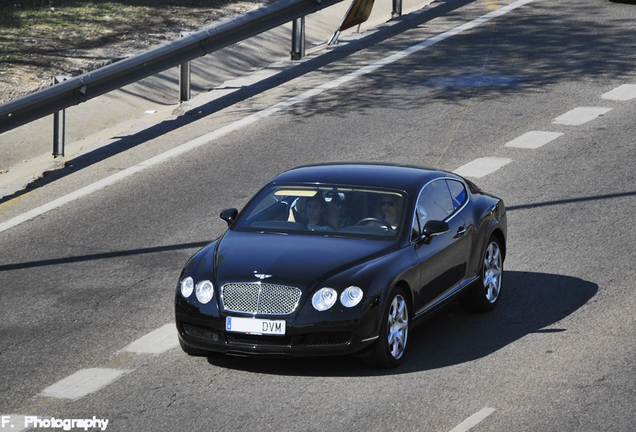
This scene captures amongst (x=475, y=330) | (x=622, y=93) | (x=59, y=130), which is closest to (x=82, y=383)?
(x=475, y=330)

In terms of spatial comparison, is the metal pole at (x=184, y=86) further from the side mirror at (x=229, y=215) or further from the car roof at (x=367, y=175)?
the side mirror at (x=229, y=215)

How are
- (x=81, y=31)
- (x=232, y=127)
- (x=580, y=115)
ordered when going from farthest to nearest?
(x=81, y=31), (x=580, y=115), (x=232, y=127)

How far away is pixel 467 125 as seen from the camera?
14477 millimetres

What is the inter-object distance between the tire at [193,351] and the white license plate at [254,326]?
Result: 0.49 meters

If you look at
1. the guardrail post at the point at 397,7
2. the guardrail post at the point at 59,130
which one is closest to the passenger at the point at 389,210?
the guardrail post at the point at 59,130

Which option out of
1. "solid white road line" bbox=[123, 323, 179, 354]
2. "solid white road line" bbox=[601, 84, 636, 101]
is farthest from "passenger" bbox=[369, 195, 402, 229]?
"solid white road line" bbox=[601, 84, 636, 101]

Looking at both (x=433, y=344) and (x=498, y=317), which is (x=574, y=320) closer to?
(x=498, y=317)

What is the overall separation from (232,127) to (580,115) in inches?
196

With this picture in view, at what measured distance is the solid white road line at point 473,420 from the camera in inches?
252

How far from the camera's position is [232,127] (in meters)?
14.6

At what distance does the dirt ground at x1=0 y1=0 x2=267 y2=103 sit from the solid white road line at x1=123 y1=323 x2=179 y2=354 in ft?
23.0

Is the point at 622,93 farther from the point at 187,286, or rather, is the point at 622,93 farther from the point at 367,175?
the point at 187,286

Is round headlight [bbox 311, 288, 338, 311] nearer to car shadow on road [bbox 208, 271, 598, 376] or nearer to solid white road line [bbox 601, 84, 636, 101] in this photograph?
car shadow on road [bbox 208, 271, 598, 376]

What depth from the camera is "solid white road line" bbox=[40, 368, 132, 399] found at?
285 inches
